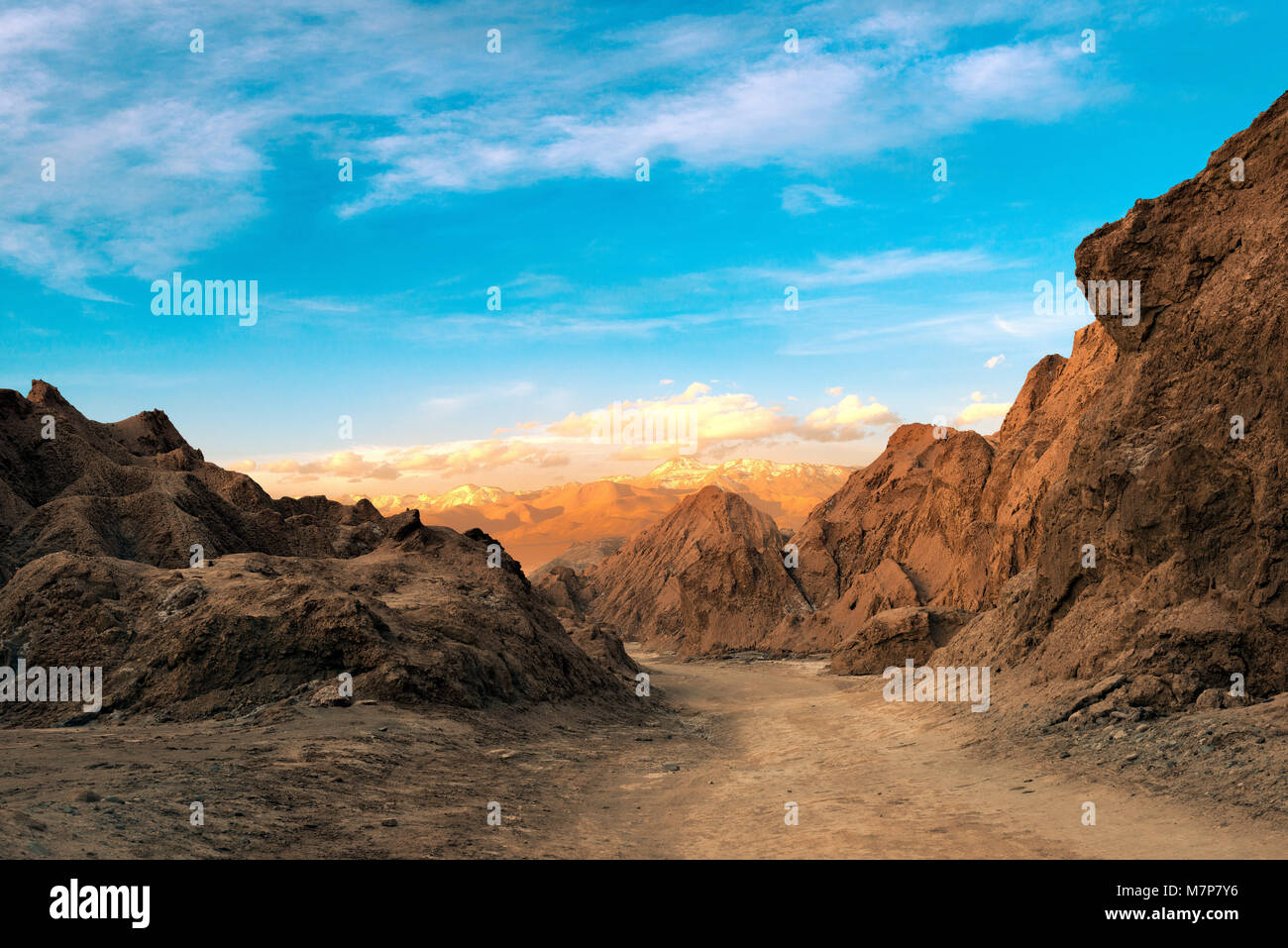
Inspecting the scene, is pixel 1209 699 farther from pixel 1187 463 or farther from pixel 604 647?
pixel 604 647

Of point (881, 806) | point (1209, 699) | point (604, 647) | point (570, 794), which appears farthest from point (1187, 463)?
point (604, 647)

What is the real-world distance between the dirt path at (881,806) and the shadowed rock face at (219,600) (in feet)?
17.4

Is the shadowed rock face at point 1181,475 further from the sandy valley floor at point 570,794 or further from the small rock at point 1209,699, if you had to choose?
the sandy valley floor at point 570,794

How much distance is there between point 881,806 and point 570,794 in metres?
4.13

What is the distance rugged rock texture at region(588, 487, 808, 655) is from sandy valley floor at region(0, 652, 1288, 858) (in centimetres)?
3140

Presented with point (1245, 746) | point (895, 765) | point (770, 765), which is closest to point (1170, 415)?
point (1245, 746)

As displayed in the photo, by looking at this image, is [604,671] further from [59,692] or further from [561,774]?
[59,692]

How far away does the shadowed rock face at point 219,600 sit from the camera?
14594 millimetres

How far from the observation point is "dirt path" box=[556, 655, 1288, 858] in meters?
7.74

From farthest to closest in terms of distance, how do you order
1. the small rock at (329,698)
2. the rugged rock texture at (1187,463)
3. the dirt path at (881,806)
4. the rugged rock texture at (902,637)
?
the rugged rock texture at (902,637), the small rock at (329,698), the rugged rock texture at (1187,463), the dirt path at (881,806)

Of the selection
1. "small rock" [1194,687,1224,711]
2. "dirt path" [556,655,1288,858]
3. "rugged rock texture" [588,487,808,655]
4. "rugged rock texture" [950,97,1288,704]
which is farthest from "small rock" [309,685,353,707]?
"rugged rock texture" [588,487,808,655]

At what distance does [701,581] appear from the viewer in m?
48.7

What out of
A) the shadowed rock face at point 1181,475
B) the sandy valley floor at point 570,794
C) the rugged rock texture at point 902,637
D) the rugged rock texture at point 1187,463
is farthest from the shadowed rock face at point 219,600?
the rugged rock texture at point 902,637

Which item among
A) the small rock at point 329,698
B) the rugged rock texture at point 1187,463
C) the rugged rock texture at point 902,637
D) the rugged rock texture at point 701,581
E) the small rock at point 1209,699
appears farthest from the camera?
the rugged rock texture at point 701,581
